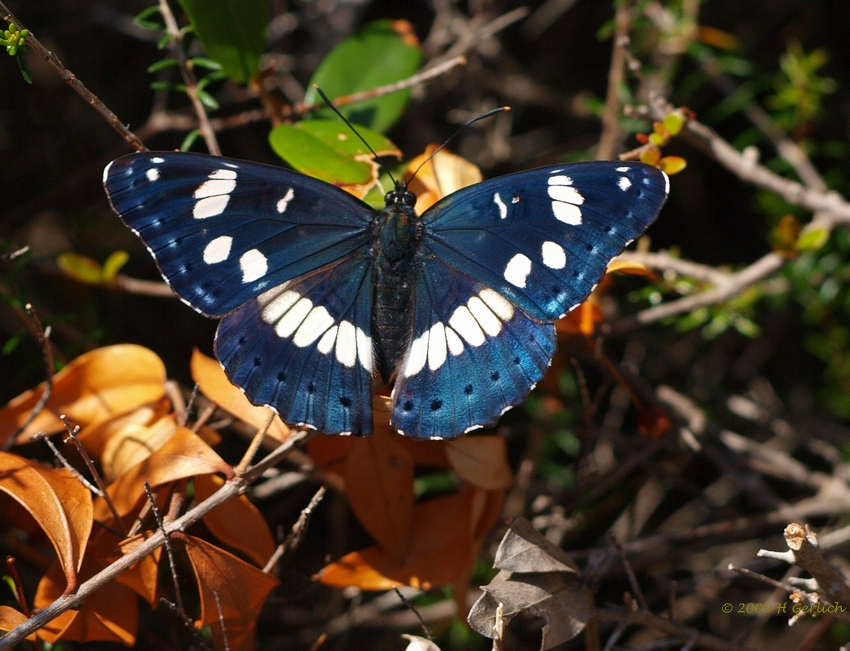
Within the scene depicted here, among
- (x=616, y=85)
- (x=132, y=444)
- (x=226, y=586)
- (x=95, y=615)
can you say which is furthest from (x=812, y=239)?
(x=95, y=615)

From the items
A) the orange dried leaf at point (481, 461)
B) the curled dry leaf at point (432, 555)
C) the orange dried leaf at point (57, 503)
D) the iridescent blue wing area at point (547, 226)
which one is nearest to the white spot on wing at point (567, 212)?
the iridescent blue wing area at point (547, 226)

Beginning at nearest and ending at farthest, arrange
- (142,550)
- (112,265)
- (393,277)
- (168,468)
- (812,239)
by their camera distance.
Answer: (142,550) < (168,468) < (393,277) < (812,239) < (112,265)

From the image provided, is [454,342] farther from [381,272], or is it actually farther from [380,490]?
[380,490]

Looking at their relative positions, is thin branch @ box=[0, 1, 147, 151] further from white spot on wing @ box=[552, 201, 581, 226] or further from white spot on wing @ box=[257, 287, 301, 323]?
white spot on wing @ box=[552, 201, 581, 226]

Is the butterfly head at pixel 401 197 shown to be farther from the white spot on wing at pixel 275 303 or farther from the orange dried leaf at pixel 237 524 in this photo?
the orange dried leaf at pixel 237 524

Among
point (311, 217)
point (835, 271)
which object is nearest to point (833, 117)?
point (835, 271)

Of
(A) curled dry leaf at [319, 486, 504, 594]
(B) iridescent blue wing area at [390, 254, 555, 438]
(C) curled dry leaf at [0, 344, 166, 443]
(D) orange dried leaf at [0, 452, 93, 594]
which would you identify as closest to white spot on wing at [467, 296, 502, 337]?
(B) iridescent blue wing area at [390, 254, 555, 438]
